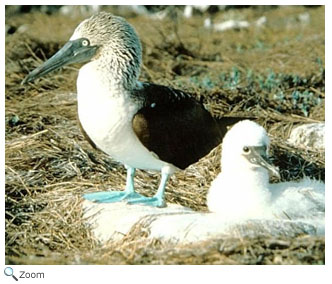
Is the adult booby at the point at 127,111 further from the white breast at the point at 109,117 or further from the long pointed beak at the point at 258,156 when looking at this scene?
the long pointed beak at the point at 258,156

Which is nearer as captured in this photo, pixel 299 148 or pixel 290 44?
pixel 299 148

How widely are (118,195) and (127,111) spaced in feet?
2.62

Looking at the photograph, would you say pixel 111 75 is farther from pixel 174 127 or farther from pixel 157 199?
pixel 157 199

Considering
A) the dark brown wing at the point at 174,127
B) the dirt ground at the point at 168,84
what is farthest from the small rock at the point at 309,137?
the dark brown wing at the point at 174,127

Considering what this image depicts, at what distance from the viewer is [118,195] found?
22.9ft

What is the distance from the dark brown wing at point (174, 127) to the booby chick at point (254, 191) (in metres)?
0.45

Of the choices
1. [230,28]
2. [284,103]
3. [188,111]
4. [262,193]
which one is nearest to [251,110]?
[284,103]

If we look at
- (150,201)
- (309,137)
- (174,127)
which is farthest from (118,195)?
(309,137)

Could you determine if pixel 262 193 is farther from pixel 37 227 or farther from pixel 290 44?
pixel 290 44

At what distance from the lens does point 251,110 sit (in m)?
8.85
